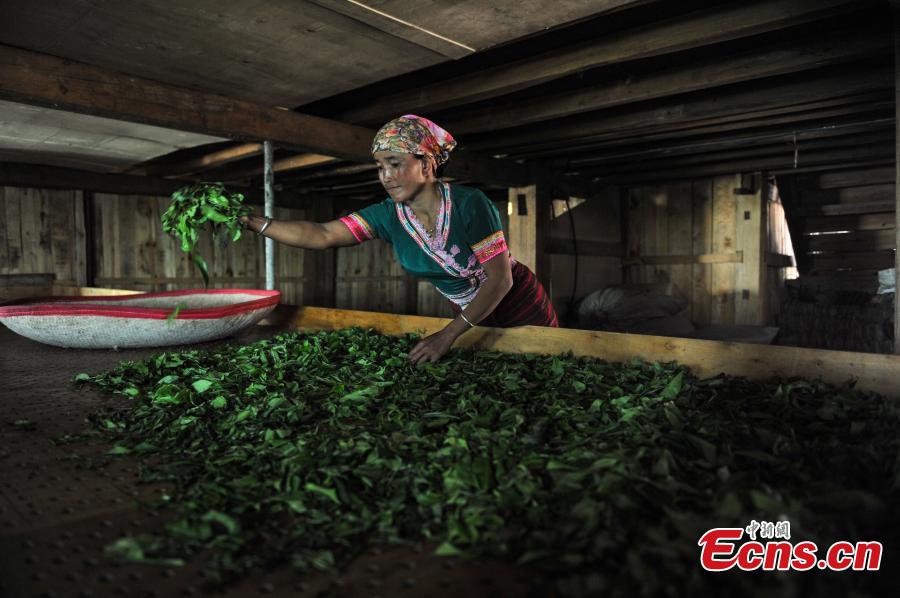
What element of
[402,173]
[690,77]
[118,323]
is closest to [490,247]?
[402,173]

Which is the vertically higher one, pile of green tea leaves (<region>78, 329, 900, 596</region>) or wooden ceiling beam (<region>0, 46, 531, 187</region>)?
wooden ceiling beam (<region>0, 46, 531, 187</region>)

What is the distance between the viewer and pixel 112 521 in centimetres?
108

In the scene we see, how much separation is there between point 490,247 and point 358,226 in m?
0.81

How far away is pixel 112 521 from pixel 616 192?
332 inches

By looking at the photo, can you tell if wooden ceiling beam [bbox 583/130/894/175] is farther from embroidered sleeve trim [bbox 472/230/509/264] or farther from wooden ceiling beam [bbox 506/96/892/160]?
embroidered sleeve trim [bbox 472/230/509/264]

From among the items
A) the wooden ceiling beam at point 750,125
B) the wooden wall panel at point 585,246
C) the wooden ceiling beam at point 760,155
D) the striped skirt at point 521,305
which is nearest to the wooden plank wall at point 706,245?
the wooden wall panel at point 585,246

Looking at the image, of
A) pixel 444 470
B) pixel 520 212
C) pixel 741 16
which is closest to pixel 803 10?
pixel 741 16

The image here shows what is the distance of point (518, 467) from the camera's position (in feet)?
4.00

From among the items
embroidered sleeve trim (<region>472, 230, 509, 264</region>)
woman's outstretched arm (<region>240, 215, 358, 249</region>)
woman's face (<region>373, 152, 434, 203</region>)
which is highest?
woman's face (<region>373, 152, 434, 203</region>)

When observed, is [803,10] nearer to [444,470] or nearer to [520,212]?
[444,470]

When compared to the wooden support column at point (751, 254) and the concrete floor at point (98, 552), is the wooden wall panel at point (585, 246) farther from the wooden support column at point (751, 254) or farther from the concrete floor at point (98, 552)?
the concrete floor at point (98, 552)

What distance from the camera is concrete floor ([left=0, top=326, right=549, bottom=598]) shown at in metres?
0.87

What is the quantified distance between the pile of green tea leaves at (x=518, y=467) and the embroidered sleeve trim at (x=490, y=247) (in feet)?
2.08

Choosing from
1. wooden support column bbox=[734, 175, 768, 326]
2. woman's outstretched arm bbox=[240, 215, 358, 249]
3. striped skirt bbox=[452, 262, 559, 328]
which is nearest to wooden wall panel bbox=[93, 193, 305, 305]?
woman's outstretched arm bbox=[240, 215, 358, 249]
